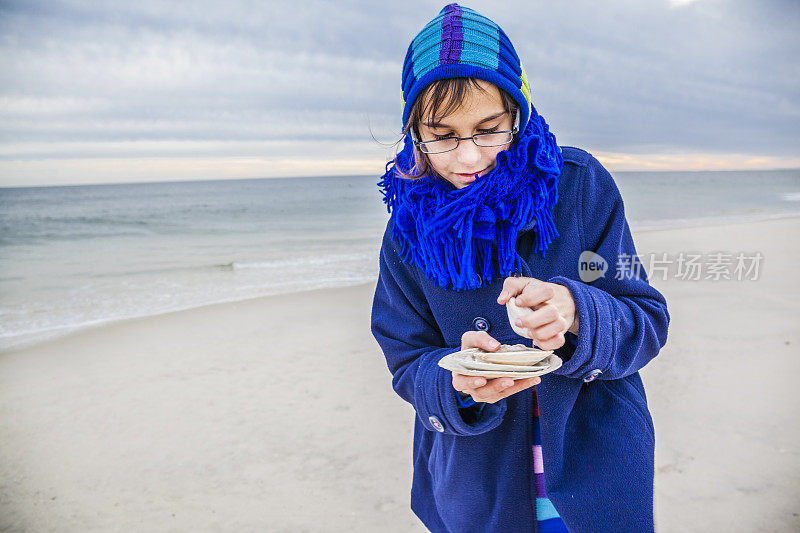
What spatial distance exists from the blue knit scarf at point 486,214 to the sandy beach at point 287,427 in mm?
2674

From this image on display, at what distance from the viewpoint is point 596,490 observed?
1507 millimetres

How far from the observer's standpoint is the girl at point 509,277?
1.48 m

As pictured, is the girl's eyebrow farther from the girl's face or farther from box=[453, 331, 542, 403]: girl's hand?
box=[453, 331, 542, 403]: girl's hand

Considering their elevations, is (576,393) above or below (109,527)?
above

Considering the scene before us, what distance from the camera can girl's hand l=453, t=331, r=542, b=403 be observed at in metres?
1.35

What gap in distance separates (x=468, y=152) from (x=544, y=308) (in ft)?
1.74

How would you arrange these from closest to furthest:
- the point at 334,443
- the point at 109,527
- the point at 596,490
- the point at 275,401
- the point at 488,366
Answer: the point at 488,366, the point at 596,490, the point at 109,527, the point at 334,443, the point at 275,401

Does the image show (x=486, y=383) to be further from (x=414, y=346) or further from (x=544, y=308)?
(x=414, y=346)

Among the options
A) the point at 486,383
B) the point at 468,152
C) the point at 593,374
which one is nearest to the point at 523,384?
the point at 486,383

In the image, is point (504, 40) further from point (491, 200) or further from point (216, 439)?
point (216, 439)

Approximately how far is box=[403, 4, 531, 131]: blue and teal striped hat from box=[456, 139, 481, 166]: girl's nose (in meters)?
0.16

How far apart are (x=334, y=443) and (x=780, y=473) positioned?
3316 millimetres

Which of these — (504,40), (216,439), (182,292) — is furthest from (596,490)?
(182,292)

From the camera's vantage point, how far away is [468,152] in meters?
1.55
